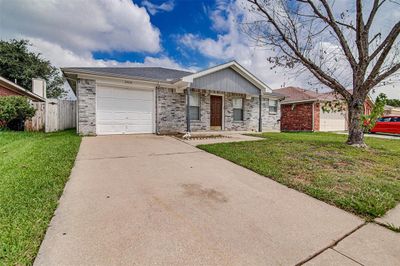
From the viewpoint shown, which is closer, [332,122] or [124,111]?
[124,111]

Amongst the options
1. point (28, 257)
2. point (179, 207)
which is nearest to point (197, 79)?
point (179, 207)

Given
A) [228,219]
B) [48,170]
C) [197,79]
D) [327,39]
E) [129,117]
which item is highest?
[327,39]

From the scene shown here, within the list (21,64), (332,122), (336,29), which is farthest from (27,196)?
(21,64)

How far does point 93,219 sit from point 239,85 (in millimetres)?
10581

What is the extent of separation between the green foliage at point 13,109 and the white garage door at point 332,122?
20.5m

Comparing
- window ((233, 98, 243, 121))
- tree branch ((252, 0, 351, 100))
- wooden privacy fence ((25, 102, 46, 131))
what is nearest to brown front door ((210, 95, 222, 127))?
window ((233, 98, 243, 121))

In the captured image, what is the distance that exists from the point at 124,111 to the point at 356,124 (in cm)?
973

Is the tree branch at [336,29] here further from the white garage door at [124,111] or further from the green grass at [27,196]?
the green grass at [27,196]

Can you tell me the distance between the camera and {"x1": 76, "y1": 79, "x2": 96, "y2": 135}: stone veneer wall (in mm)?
8750

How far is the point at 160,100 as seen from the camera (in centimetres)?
1062

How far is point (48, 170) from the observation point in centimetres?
391

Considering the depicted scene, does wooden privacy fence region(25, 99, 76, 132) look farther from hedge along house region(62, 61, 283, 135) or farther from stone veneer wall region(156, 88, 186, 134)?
stone veneer wall region(156, 88, 186, 134)

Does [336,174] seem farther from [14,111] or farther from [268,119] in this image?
[14,111]

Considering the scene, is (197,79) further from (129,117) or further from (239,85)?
(129,117)
